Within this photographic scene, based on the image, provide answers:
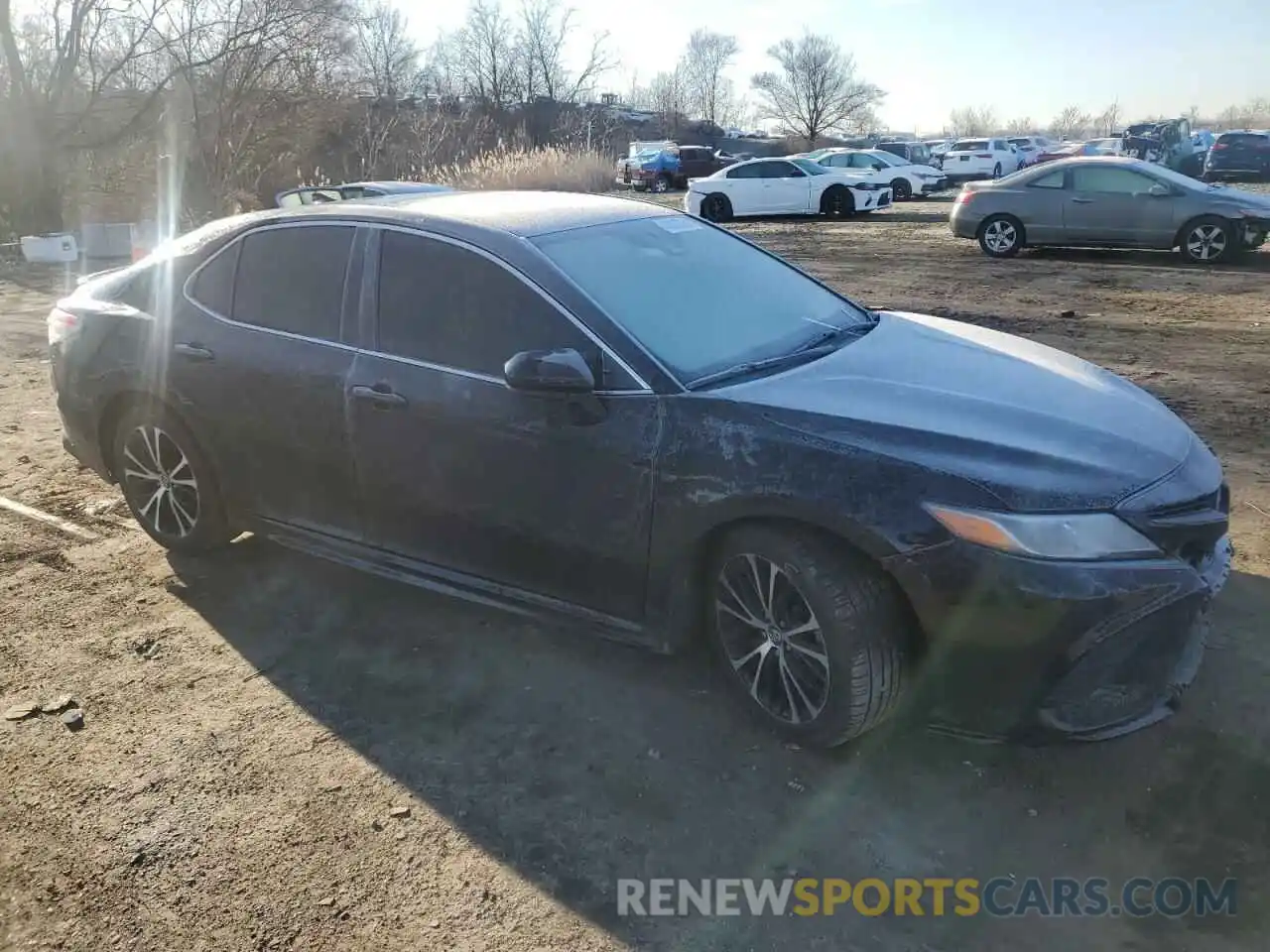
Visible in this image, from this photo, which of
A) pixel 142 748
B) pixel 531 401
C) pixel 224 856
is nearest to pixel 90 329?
pixel 142 748

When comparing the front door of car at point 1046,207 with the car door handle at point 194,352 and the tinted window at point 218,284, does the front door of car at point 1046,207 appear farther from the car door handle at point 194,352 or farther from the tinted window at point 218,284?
the car door handle at point 194,352

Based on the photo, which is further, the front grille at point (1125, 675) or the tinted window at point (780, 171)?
the tinted window at point (780, 171)

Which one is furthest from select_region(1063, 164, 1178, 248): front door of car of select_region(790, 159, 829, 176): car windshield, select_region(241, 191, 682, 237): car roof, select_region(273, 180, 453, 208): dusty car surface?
select_region(241, 191, 682, 237): car roof

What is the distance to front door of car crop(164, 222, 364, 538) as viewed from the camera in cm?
385

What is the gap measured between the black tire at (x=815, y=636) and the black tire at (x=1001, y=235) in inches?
541

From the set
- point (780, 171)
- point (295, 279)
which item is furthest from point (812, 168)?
point (295, 279)

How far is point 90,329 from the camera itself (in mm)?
4594

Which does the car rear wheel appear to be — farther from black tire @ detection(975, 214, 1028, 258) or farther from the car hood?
the car hood

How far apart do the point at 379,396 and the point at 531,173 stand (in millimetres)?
28473

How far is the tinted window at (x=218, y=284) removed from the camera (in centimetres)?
422

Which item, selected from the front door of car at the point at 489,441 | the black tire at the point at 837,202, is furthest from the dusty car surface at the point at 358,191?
the black tire at the point at 837,202

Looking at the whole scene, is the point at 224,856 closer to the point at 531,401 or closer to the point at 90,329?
the point at 531,401

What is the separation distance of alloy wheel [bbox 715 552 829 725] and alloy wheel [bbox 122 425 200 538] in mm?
2557

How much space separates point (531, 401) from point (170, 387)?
6.35ft
